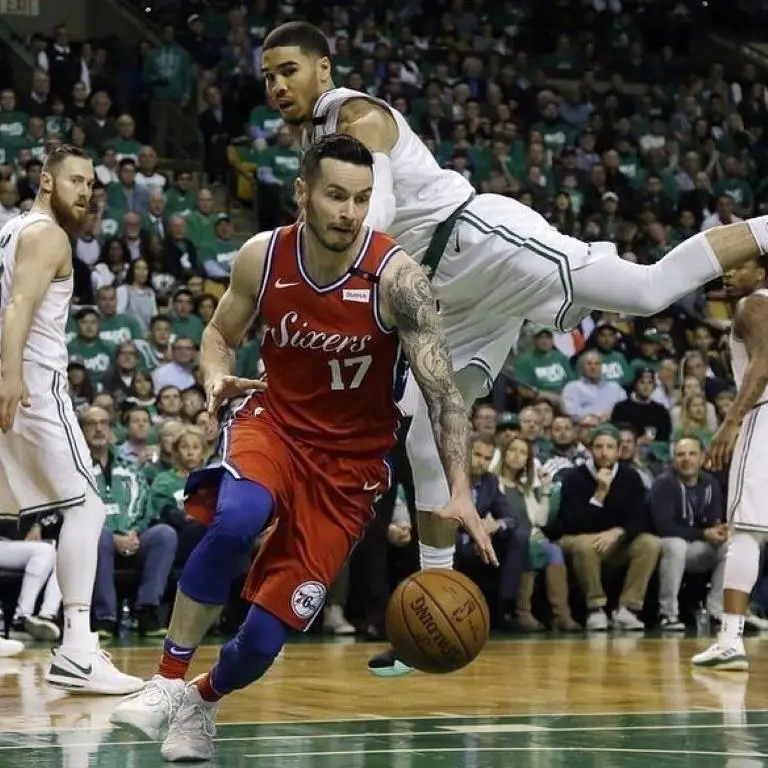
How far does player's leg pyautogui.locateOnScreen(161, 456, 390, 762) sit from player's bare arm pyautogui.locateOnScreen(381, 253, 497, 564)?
39 cm

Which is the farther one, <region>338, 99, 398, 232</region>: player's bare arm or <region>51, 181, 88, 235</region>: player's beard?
<region>51, 181, 88, 235</region>: player's beard

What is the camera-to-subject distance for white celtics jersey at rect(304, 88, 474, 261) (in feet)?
22.5

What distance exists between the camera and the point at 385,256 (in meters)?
5.61

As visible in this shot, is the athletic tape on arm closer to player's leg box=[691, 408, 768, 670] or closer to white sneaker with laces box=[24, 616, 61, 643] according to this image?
player's leg box=[691, 408, 768, 670]

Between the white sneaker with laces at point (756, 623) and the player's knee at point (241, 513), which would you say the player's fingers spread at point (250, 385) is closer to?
the player's knee at point (241, 513)

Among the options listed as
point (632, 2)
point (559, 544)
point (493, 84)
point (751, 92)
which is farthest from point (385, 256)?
point (632, 2)

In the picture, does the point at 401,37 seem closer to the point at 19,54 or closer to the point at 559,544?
the point at 19,54

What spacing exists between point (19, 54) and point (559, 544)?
344 inches

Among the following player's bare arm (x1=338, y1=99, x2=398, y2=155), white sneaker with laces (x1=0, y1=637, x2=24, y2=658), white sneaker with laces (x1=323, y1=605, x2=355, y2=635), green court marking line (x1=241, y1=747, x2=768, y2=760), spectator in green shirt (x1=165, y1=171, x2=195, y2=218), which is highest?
spectator in green shirt (x1=165, y1=171, x2=195, y2=218)

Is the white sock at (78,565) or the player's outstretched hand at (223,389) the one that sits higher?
the player's outstretched hand at (223,389)

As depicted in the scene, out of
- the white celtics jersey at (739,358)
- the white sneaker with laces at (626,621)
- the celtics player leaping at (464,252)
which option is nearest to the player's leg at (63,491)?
the celtics player leaping at (464,252)

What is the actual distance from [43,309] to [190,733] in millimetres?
2622

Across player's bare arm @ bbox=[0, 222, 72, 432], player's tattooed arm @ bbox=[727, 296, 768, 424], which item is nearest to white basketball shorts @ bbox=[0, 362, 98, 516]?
player's bare arm @ bbox=[0, 222, 72, 432]

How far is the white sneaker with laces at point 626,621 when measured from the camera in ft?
39.4
